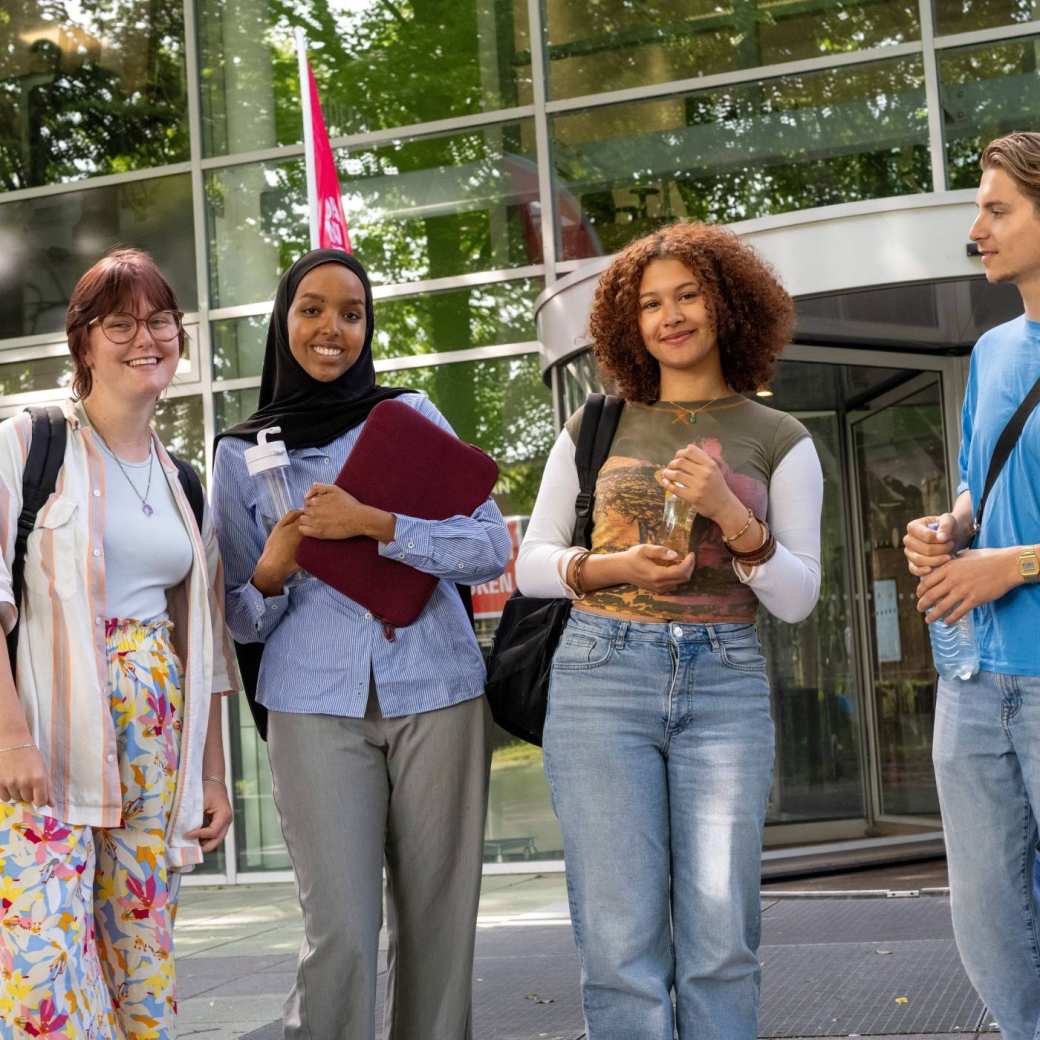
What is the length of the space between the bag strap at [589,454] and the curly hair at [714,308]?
0.10 metres

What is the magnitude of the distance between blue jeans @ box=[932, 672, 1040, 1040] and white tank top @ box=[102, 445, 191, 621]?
1643 mm

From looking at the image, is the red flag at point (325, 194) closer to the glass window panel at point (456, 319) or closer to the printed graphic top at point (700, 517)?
the glass window panel at point (456, 319)

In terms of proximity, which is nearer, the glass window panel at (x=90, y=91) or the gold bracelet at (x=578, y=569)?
the gold bracelet at (x=578, y=569)

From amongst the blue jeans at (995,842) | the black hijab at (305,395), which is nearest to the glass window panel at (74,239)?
the black hijab at (305,395)

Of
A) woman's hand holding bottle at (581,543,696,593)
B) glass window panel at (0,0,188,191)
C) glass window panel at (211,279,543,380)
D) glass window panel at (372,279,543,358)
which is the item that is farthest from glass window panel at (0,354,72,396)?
woman's hand holding bottle at (581,543,696,593)

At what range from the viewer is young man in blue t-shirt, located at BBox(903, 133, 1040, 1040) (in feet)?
9.41

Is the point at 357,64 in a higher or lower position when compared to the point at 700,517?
higher

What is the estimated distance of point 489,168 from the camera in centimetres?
921

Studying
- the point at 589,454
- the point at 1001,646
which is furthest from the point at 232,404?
the point at 1001,646

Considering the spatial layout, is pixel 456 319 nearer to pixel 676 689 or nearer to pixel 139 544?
pixel 139 544

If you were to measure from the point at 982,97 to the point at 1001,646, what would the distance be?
19.5 ft

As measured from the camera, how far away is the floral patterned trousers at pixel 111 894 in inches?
111

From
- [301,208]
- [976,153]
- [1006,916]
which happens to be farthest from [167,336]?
[301,208]

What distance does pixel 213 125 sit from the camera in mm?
9891
